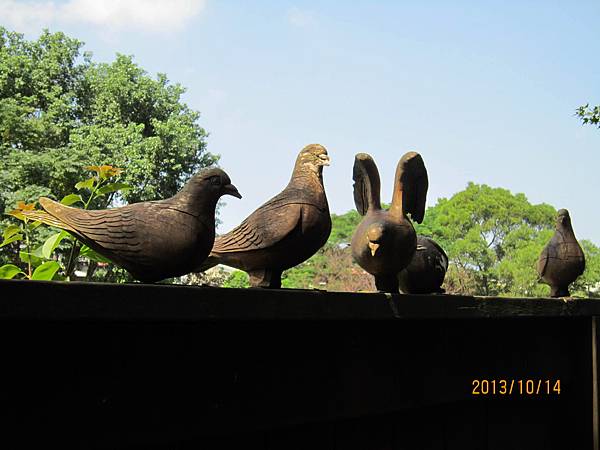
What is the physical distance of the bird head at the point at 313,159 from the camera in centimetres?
186

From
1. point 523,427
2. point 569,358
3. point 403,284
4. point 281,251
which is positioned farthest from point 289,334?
point 569,358

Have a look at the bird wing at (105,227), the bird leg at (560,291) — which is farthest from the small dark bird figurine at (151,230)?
the bird leg at (560,291)

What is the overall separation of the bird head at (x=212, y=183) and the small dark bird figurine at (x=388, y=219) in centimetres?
62

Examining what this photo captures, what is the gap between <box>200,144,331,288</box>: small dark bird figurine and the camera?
1.66m

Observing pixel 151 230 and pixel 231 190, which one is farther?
pixel 231 190

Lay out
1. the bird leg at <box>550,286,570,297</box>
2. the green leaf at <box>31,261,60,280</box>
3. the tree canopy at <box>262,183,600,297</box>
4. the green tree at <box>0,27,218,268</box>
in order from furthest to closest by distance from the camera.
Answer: the tree canopy at <box>262,183,600,297</box>
the green tree at <box>0,27,218,268</box>
the bird leg at <box>550,286,570,297</box>
the green leaf at <box>31,261,60,280</box>

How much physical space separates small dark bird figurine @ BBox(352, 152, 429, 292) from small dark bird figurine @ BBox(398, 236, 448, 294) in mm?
161

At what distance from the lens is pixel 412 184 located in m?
2.31

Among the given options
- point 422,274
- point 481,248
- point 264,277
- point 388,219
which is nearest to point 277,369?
point 264,277

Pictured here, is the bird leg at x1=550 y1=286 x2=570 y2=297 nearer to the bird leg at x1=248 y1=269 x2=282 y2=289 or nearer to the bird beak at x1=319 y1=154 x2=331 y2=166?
the bird beak at x1=319 y1=154 x2=331 y2=166

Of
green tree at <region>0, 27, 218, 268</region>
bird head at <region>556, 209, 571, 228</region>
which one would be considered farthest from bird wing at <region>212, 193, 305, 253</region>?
green tree at <region>0, 27, 218, 268</region>

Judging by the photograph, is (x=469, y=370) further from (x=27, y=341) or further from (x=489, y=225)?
(x=489, y=225)
